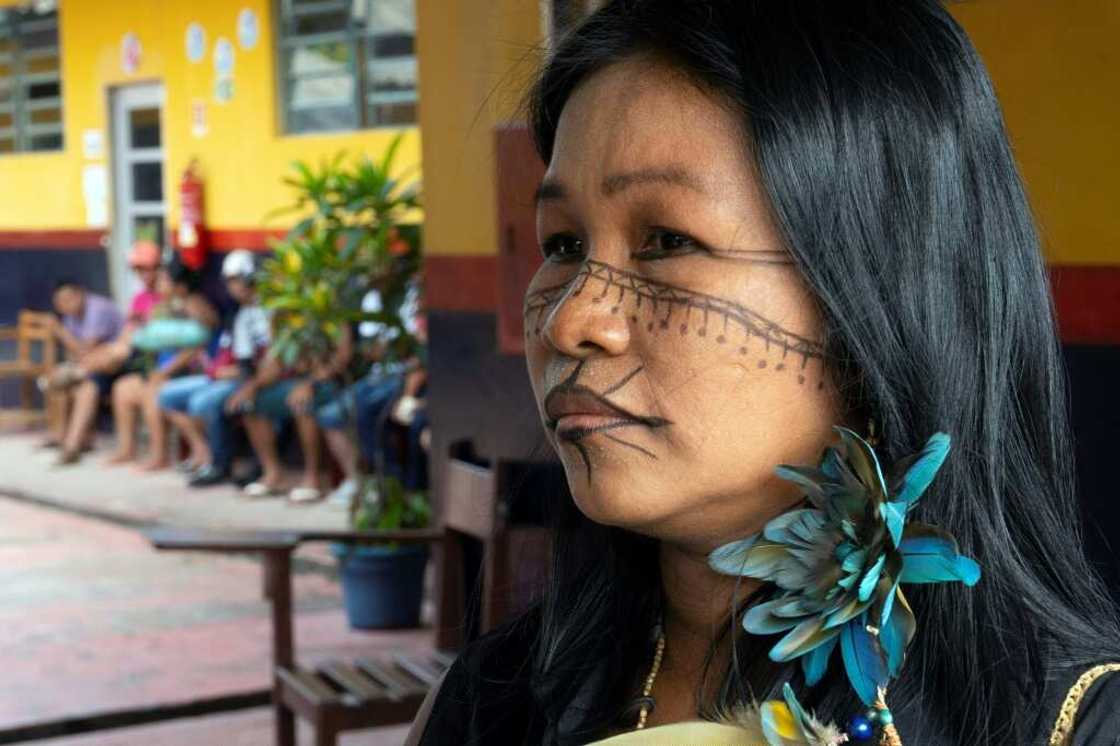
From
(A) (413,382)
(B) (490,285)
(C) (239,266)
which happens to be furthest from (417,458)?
(C) (239,266)

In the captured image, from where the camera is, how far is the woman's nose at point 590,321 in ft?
4.24

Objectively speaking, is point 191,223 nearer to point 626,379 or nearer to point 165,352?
point 165,352

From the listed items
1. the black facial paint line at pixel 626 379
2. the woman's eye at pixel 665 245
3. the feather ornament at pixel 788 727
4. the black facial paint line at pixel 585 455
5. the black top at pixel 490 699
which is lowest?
the black top at pixel 490 699

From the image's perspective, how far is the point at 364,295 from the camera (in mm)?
6770

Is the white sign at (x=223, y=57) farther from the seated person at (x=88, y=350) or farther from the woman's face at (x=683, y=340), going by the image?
the woman's face at (x=683, y=340)

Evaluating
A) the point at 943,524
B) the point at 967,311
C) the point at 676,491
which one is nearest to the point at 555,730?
the point at 676,491

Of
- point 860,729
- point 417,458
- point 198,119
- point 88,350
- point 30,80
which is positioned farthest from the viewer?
point 30,80

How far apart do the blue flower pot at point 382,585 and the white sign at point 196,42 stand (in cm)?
559

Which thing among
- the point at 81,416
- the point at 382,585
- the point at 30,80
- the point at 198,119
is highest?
the point at 30,80

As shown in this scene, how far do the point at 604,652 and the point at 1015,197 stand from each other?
0.58 metres

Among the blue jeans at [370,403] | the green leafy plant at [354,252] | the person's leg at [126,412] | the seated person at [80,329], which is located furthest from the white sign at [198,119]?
the green leafy plant at [354,252]

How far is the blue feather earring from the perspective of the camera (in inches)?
47.7

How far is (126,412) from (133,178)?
94.7 inches

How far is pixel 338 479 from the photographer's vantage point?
30.4 ft
